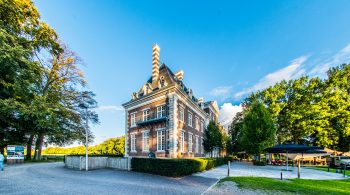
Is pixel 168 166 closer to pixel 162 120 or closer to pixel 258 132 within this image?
pixel 162 120

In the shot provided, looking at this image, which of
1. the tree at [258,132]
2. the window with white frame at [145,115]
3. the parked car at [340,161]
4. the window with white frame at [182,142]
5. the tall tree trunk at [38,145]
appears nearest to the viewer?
the window with white frame at [182,142]

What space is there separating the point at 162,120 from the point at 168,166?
A: 8625mm

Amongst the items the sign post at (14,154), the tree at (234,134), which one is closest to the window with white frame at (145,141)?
the sign post at (14,154)

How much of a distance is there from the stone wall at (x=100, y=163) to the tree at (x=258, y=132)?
17928 millimetres

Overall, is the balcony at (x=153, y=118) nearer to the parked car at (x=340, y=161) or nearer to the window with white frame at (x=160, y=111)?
the window with white frame at (x=160, y=111)

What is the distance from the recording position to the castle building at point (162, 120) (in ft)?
71.8

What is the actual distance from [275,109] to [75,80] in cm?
3487

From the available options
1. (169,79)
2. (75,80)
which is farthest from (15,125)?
(169,79)

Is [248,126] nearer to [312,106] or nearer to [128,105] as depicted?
[312,106]

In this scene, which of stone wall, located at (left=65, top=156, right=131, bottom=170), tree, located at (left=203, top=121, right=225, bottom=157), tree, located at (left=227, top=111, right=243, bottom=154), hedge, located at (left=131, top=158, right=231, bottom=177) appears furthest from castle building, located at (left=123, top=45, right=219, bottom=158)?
tree, located at (left=227, top=111, right=243, bottom=154)

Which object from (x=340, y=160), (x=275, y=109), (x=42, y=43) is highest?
(x=42, y=43)

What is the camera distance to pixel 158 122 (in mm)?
23312

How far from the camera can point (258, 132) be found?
86.1ft

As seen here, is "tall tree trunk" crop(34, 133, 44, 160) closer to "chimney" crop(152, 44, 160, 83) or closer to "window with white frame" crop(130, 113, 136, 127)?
"window with white frame" crop(130, 113, 136, 127)
